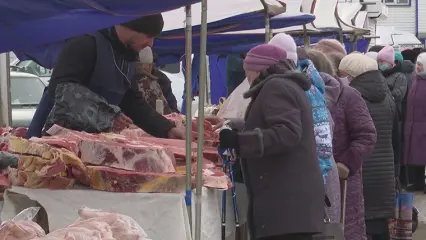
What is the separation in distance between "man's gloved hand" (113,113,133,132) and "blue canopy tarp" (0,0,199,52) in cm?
57

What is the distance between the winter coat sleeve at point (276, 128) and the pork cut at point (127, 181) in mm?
525

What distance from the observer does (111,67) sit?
4.63 metres

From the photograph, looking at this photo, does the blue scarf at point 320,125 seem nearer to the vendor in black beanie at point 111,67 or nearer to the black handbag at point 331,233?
the black handbag at point 331,233

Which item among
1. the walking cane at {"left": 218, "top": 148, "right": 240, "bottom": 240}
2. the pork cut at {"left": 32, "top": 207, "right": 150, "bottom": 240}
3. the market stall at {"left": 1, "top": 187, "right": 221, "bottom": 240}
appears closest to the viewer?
the pork cut at {"left": 32, "top": 207, "right": 150, "bottom": 240}

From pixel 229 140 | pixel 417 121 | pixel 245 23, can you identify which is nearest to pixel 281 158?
pixel 229 140

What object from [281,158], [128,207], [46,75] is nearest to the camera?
[128,207]

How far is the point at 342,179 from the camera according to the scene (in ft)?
19.9

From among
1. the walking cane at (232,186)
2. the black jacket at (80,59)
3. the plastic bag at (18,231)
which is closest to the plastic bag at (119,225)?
the plastic bag at (18,231)

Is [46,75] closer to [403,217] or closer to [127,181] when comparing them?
[403,217]

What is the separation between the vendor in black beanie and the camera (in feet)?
14.8

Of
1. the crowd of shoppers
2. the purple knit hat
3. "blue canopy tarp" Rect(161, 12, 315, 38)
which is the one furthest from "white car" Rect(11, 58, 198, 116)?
the purple knit hat

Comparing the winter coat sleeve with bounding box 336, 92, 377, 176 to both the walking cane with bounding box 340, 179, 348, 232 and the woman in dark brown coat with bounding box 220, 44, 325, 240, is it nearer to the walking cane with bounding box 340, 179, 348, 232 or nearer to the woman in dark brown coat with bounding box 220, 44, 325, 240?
the walking cane with bounding box 340, 179, 348, 232

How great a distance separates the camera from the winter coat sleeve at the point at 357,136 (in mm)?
6023

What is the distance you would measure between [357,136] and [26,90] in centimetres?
724
